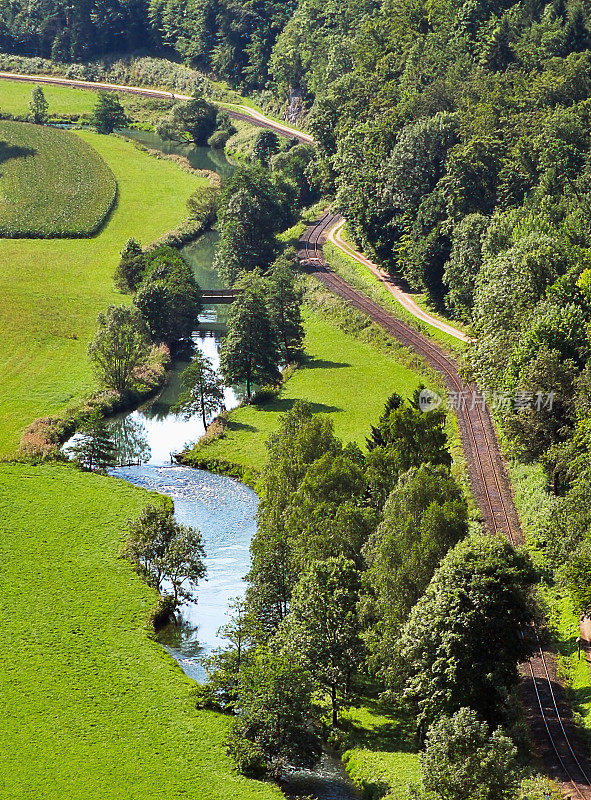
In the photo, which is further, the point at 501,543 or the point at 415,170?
the point at 415,170

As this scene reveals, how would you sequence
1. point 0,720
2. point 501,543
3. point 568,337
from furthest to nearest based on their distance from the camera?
1. point 568,337
2. point 0,720
3. point 501,543

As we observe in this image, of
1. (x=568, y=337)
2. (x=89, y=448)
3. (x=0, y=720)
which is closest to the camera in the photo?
(x=0, y=720)

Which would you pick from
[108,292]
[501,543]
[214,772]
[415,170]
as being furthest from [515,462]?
[108,292]

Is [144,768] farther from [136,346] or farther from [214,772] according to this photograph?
[136,346]

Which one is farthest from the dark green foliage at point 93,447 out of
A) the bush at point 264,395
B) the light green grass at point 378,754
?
the light green grass at point 378,754

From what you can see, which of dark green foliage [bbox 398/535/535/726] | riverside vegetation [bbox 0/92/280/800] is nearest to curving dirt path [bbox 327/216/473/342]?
riverside vegetation [bbox 0/92/280/800]

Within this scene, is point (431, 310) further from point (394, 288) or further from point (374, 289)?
point (374, 289)

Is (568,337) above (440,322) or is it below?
above

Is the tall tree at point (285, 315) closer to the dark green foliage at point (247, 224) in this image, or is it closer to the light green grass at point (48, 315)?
the light green grass at point (48, 315)
